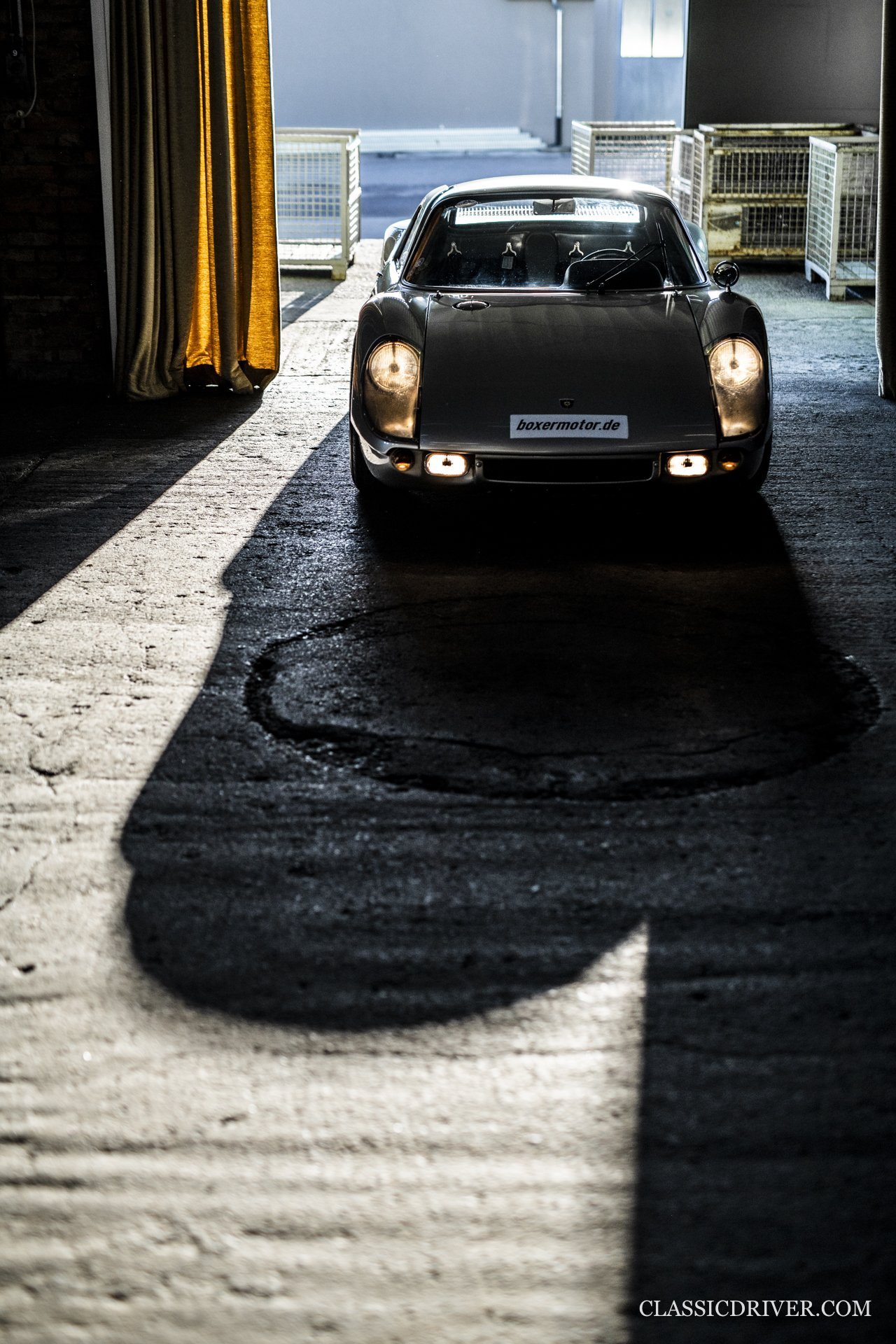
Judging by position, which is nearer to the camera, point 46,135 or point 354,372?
point 354,372

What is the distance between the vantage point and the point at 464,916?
2887 mm

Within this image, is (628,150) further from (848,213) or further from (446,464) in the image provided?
(446,464)

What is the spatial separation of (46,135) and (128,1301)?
292 inches

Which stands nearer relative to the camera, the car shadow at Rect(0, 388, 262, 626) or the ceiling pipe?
the car shadow at Rect(0, 388, 262, 626)

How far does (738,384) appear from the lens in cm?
514

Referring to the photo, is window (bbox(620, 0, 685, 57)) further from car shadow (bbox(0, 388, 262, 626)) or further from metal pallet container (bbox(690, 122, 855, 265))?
car shadow (bbox(0, 388, 262, 626))

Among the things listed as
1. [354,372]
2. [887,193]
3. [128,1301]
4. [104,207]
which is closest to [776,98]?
[887,193]

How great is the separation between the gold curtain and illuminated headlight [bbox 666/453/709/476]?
12.6 feet

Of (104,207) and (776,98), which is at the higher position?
(776,98)

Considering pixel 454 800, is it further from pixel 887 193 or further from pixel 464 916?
pixel 887 193

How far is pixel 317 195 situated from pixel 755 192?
4.09 metres

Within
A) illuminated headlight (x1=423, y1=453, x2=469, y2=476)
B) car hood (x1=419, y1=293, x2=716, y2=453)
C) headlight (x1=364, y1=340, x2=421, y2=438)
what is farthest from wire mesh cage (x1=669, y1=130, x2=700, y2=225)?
illuminated headlight (x1=423, y1=453, x2=469, y2=476)

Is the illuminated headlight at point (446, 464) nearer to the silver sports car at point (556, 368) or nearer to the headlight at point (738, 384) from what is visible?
the silver sports car at point (556, 368)

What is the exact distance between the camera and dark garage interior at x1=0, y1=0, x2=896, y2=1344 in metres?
2.04
